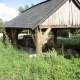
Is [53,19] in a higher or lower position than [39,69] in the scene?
higher

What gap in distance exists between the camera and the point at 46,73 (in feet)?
25.0

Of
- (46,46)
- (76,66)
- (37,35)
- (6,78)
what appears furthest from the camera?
(46,46)

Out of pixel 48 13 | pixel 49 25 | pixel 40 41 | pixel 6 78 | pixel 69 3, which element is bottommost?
pixel 6 78

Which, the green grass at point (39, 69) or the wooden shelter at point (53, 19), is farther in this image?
the wooden shelter at point (53, 19)

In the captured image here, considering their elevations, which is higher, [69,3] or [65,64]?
[69,3]

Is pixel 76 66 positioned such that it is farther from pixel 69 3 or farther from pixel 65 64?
pixel 69 3

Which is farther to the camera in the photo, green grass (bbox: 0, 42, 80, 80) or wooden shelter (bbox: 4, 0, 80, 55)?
wooden shelter (bbox: 4, 0, 80, 55)

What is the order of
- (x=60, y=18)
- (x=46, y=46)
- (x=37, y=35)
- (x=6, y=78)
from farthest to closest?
(x=46, y=46) < (x=60, y=18) < (x=37, y=35) < (x=6, y=78)

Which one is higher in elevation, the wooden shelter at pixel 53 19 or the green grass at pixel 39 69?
the wooden shelter at pixel 53 19

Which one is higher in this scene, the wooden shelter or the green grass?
the wooden shelter

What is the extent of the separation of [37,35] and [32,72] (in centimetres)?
359

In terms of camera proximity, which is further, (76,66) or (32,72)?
(76,66)

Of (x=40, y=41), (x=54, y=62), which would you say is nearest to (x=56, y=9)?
(x=40, y=41)

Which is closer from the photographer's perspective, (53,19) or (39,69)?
(39,69)
